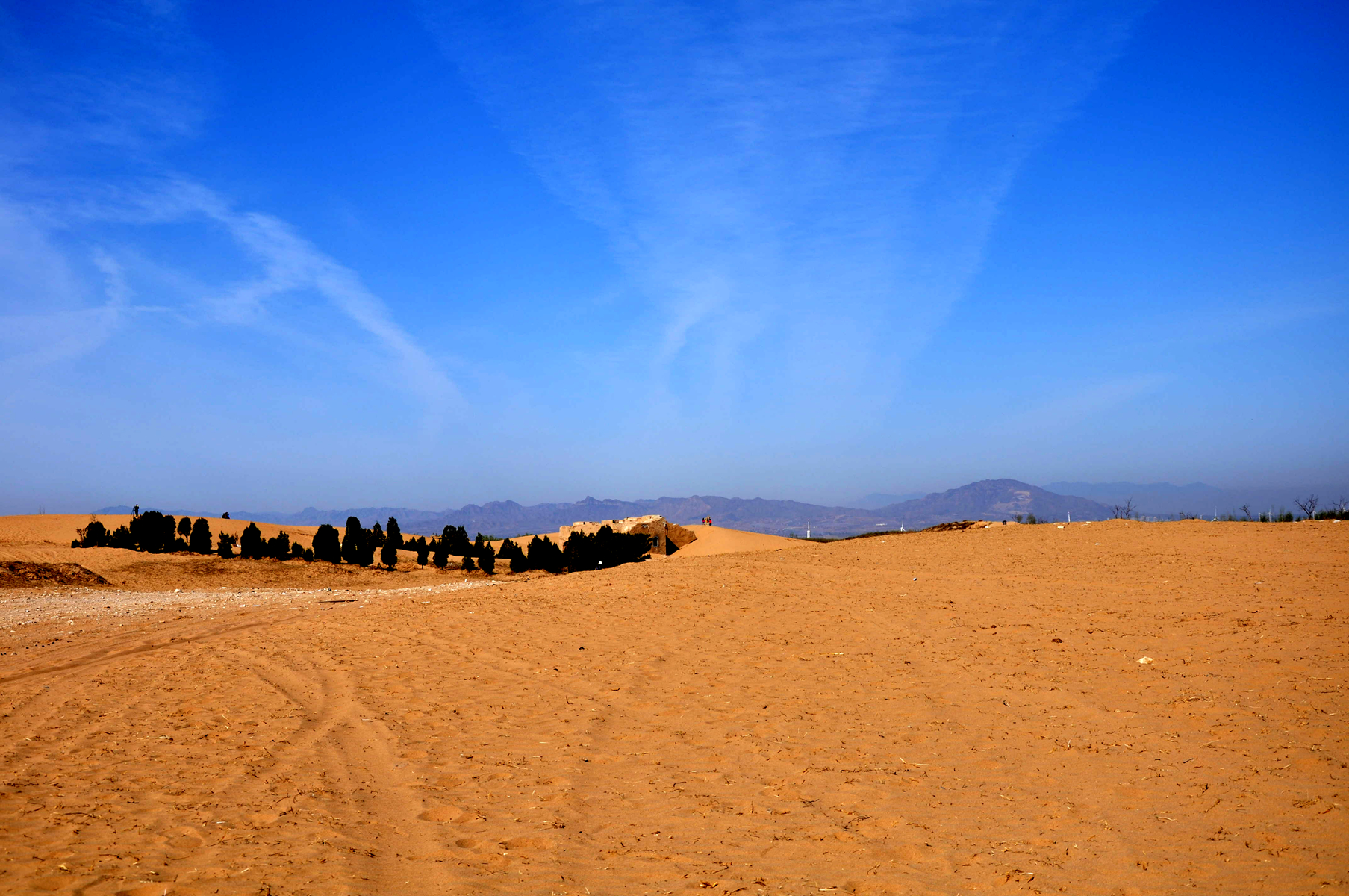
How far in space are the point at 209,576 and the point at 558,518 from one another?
143332 mm

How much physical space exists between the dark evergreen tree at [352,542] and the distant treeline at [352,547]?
0.02 meters

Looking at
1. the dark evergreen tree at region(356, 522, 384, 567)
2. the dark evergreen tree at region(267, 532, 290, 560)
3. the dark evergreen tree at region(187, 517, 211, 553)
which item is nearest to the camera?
the dark evergreen tree at region(267, 532, 290, 560)

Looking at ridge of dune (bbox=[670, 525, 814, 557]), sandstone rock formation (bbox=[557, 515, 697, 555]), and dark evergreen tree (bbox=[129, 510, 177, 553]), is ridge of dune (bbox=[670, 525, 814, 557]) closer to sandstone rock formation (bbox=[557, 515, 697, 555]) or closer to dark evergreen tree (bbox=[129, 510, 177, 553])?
sandstone rock formation (bbox=[557, 515, 697, 555])

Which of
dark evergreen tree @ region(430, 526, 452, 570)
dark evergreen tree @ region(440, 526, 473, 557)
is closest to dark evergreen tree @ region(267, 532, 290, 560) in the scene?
dark evergreen tree @ region(430, 526, 452, 570)

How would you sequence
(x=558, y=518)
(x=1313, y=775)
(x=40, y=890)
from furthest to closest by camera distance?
(x=558, y=518) → (x=1313, y=775) → (x=40, y=890)

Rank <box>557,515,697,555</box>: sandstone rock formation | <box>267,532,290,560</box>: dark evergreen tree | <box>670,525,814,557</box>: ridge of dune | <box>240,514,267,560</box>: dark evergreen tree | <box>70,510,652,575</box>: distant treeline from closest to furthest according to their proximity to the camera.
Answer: <box>70,510,652,575</box>: distant treeline, <box>240,514,267,560</box>: dark evergreen tree, <box>267,532,290,560</box>: dark evergreen tree, <box>670,525,814,557</box>: ridge of dune, <box>557,515,697,555</box>: sandstone rock formation

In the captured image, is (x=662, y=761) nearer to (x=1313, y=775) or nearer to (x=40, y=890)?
(x=40, y=890)

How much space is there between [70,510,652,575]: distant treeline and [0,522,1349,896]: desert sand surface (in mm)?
10383

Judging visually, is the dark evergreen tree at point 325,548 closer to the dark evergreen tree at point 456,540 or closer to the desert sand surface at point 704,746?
the dark evergreen tree at point 456,540

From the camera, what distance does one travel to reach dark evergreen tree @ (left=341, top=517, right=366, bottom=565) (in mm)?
24188

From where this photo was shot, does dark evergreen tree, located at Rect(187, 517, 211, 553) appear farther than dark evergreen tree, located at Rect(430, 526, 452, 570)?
No

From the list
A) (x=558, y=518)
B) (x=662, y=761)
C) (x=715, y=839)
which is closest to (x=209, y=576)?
(x=662, y=761)

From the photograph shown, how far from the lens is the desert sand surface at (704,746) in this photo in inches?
167

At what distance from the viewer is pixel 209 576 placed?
20688 mm
